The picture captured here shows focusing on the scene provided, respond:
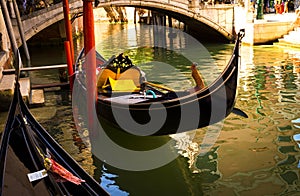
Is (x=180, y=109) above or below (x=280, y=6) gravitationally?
below

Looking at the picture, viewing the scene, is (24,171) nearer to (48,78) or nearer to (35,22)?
(48,78)

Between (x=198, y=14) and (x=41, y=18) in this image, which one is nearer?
(x=41, y=18)

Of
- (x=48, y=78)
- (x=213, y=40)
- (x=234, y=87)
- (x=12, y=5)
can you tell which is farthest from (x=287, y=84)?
(x=213, y=40)

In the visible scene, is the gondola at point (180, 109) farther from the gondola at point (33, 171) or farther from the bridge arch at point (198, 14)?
the bridge arch at point (198, 14)

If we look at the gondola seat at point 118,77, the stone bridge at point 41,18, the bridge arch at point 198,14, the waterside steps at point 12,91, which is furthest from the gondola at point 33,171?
the bridge arch at point 198,14

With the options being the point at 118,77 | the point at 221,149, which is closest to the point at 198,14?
the point at 118,77

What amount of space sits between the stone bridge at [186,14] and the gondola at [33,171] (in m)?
6.27

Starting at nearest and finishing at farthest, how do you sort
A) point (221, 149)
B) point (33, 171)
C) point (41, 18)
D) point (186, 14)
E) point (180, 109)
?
point (33, 171) < point (180, 109) < point (221, 149) < point (41, 18) < point (186, 14)

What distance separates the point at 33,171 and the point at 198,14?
27.2 feet

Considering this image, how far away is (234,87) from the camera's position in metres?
2.80

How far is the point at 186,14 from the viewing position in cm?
928

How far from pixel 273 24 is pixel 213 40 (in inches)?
91.8

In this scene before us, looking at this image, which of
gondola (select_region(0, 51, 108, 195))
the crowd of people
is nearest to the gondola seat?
gondola (select_region(0, 51, 108, 195))

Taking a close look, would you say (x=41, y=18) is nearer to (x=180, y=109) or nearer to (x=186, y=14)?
(x=186, y=14)
